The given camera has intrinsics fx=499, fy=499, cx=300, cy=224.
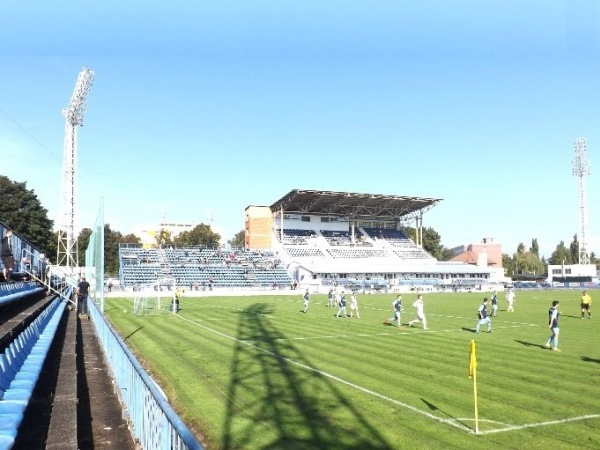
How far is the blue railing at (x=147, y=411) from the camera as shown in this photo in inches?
159

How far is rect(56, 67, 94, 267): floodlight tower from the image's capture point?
1908 inches

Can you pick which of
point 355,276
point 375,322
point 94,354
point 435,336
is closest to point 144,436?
point 94,354

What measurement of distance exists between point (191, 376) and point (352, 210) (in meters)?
75.6

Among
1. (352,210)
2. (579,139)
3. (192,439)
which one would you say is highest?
(579,139)

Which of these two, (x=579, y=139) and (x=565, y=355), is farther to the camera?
(x=579, y=139)

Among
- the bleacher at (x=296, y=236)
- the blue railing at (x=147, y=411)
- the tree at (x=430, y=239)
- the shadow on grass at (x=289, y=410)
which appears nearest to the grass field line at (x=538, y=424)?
the shadow on grass at (x=289, y=410)

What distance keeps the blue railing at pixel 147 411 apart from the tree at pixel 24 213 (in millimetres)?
75894

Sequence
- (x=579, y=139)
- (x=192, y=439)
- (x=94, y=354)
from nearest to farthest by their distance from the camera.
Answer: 1. (x=192, y=439)
2. (x=94, y=354)
3. (x=579, y=139)

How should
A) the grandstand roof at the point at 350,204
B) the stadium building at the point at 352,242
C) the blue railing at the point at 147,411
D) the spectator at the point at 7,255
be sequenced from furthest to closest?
the grandstand roof at the point at 350,204 < the stadium building at the point at 352,242 < the spectator at the point at 7,255 < the blue railing at the point at 147,411

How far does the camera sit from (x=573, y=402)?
11.1 m

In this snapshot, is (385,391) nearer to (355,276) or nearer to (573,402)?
(573,402)

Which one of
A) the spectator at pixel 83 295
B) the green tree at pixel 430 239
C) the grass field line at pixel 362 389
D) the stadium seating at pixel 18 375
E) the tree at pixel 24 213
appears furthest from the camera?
the green tree at pixel 430 239

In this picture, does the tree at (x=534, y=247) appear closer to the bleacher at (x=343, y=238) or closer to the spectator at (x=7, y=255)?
the bleacher at (x=343, y=238)

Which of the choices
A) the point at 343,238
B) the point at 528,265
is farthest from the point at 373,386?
the point at 528,265
